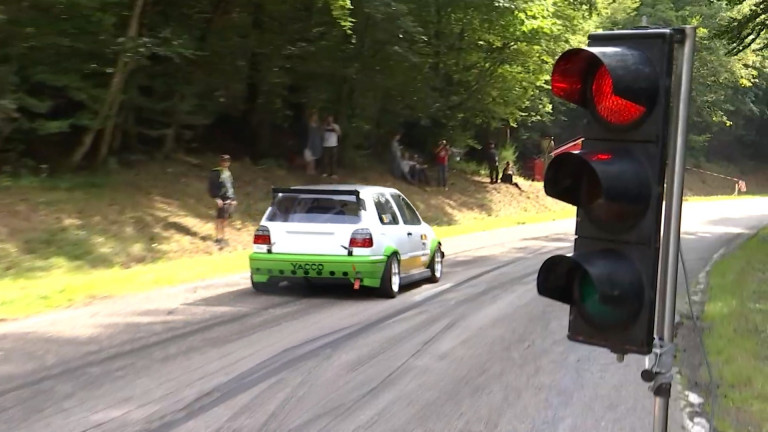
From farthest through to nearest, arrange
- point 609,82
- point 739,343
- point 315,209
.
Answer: point 315,209
point 739,343
point 609,82

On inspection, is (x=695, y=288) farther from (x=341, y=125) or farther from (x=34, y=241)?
(x=341, y=125)

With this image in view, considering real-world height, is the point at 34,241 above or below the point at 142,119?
below

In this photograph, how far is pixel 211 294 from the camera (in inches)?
457

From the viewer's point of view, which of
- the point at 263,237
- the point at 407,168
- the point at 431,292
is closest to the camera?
the point at 263,237

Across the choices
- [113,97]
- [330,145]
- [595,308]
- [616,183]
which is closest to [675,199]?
[616,183]

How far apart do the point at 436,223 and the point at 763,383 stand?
63.8ft

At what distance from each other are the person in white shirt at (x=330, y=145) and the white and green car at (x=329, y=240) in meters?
12.3

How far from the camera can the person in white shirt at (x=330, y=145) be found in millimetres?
24188

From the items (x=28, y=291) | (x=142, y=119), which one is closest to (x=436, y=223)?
(x=142, y=119)

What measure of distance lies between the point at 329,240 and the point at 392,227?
1187 mm

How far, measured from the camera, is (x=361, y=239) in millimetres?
11172

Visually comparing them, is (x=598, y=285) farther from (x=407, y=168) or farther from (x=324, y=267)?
(x=407, y=168)

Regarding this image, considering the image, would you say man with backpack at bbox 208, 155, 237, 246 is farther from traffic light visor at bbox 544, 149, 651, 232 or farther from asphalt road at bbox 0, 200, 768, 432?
traffic light visor at bbox 544, 149, 651, 232

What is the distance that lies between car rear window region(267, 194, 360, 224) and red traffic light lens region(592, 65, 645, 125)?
784 cm
